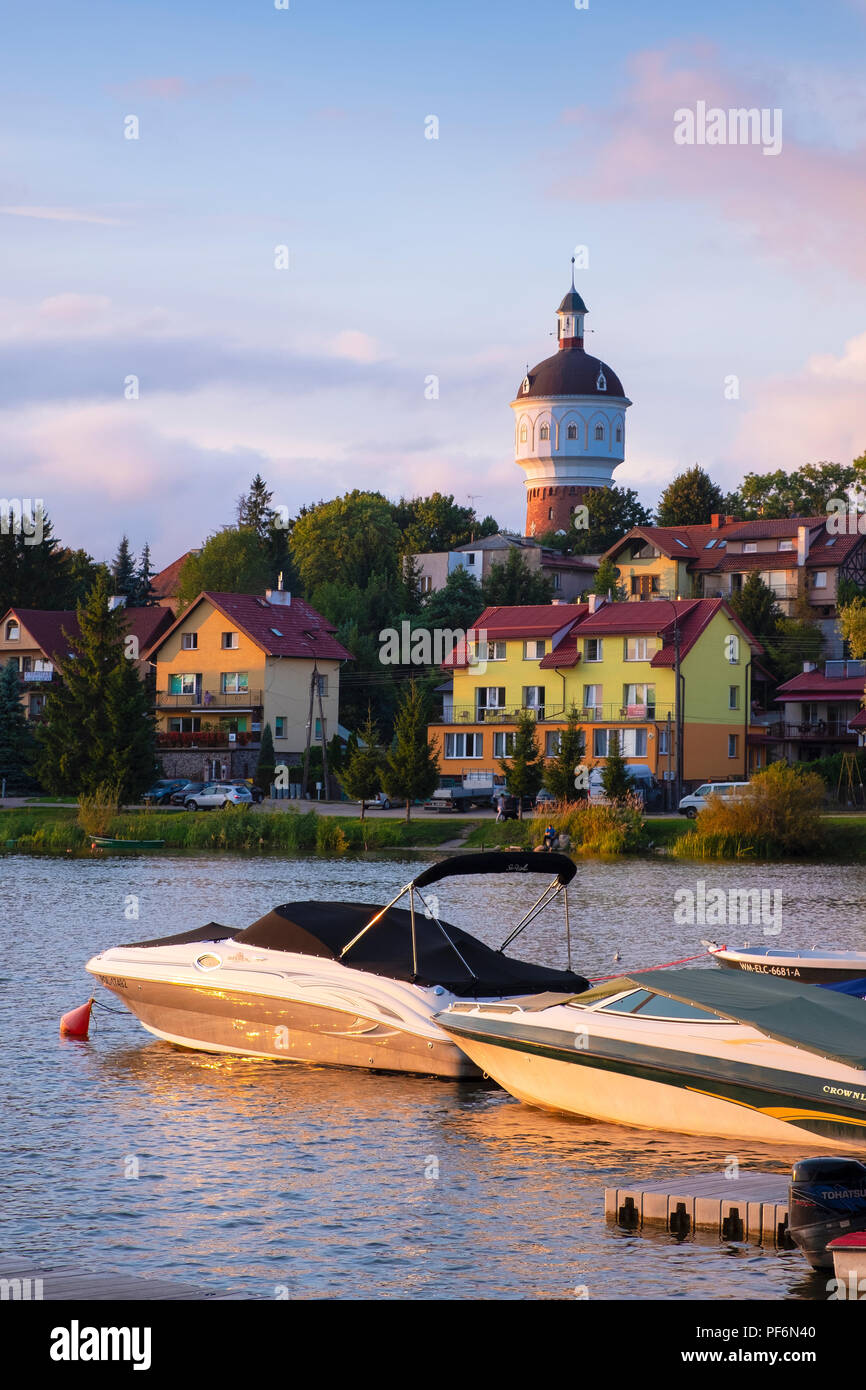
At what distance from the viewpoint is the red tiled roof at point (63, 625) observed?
336 feet

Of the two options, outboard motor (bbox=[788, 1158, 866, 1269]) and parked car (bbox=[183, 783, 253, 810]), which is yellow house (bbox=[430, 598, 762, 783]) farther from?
outboard motor (bbox=[788, 1158, 866, 1269])

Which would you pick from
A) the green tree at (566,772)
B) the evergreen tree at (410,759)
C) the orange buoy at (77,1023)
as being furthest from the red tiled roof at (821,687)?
the orange buoy at (77,1023)

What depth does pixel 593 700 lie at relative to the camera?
3366 inches

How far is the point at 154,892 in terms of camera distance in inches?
1866

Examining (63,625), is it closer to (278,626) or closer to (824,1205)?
(278,626)

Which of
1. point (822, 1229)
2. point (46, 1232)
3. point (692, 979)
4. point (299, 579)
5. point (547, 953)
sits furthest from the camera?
point (299, 579)

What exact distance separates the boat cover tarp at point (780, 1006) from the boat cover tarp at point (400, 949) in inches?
103

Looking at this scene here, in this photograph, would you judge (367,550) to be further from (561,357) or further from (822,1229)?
(822,1229)

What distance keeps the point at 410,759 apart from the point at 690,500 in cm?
6736

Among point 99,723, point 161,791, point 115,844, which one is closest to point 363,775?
point 115,844

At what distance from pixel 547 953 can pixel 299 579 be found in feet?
309

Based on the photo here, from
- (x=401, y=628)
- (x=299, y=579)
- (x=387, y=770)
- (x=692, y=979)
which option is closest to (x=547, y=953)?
(x=692, y=979)
